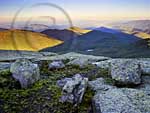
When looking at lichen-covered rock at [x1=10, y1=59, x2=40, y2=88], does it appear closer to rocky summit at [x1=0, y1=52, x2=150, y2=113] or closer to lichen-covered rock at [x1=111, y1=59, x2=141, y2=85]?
rocky summit at [x1=0, y1=52, x2=150, y2=113]

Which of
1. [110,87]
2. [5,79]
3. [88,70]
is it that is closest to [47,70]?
[88,70]

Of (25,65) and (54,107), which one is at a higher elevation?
(25,65)

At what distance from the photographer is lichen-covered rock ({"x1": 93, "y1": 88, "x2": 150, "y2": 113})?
13.9 m

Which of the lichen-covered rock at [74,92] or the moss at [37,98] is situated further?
the lichen-covered rock at [74,92]

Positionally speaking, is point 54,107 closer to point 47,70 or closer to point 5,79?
point 5,79

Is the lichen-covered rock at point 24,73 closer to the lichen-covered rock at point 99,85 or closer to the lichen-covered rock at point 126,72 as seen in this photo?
the lichen-covered rock at point 99,85

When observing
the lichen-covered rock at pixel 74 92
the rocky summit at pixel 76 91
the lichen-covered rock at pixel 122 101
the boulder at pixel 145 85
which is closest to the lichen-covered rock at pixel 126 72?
the rocky summit at pixel 76 91

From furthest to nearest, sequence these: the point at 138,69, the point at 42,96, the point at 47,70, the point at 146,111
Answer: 1. the point at 47,70
2. the point at 138,69
3. the point at 42,96
4. the point at 146,111

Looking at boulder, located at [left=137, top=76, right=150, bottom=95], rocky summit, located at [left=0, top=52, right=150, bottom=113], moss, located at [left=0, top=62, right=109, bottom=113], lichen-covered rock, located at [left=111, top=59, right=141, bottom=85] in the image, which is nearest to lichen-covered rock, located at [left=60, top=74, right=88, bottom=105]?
rocky summit, located at [left=0, top=52, right=150, bottom=113]

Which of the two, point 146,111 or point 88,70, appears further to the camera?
point 88,70

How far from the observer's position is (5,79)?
18.2 metres

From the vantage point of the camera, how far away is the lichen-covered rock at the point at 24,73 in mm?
17583

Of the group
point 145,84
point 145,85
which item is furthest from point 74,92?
point 145,84

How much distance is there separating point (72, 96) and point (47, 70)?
23.1 ft
